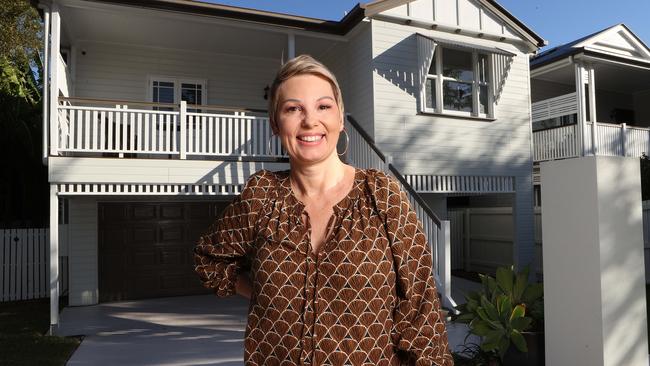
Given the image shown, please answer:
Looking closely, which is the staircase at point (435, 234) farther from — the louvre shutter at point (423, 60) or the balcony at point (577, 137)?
the balcony at point (577, 137)

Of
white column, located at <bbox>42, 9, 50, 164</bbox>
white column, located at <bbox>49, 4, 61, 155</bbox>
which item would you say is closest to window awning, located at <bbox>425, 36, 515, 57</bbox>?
white column, located at <bbox>49, 4, 61, 155</bbox>

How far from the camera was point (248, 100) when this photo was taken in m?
10.9

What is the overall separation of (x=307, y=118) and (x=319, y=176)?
0.20m

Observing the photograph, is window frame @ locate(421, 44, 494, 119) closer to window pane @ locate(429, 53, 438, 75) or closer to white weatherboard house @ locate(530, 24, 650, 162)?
window pane @ locate(429, 53, 438, 75)

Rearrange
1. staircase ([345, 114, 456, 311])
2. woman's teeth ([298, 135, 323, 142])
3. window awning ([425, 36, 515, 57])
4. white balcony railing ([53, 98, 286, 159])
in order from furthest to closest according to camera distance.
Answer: window awning ([425, 36, 515, 57]), white balcony railing ([53, 98, 286, 159]), staircase ([345, 114, 456, 311]), woman's teeth ([298, 135, 323, 142])

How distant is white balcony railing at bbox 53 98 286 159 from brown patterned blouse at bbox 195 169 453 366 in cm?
518

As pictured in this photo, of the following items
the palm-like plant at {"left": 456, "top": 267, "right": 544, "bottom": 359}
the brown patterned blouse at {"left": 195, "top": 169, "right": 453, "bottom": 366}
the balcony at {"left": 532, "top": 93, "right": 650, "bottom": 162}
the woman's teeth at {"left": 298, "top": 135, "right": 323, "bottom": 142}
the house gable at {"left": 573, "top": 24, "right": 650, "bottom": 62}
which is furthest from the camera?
the house gable at {"left": 573, "top": 24, "right": 650, "bottom": 62}

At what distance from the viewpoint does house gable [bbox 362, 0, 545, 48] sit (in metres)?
9.43

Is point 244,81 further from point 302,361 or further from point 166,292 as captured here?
point 302,361

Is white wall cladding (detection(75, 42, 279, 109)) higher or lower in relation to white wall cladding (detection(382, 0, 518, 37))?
lower

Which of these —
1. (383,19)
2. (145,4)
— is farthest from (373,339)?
(383,19)

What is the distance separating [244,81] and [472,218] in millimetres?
7186

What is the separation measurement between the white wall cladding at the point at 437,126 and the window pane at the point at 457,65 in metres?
0.33

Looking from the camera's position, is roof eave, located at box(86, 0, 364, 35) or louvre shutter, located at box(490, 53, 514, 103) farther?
louvre shutter, located at box(490, 53, 514, 103)
